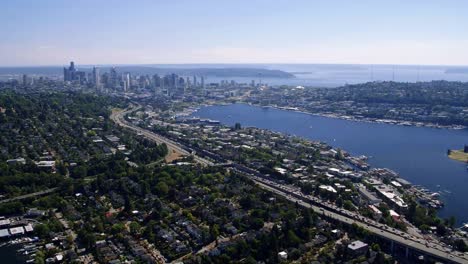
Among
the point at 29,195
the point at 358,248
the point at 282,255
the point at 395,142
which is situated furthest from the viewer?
the point at 395,142

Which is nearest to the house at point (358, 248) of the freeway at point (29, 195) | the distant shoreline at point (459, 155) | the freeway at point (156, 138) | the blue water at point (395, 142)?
the blue water at point (395, 142)

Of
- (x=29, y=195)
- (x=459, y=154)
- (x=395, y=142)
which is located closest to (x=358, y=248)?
(x=29, y=195)

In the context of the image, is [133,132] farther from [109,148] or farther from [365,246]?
[365,246]

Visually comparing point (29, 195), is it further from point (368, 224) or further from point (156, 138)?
point (156, 138)

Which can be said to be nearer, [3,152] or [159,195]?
[159,195]

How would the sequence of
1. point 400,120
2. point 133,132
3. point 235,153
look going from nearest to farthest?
point 235,153, point 133,132, point 400,120

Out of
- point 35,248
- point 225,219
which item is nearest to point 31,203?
point 35,248

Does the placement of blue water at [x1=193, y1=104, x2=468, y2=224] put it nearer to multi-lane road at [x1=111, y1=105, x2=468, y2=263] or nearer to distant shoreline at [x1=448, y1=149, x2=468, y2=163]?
distant shoreline at [x1=448, y1=149, x2=468, y2=163]
